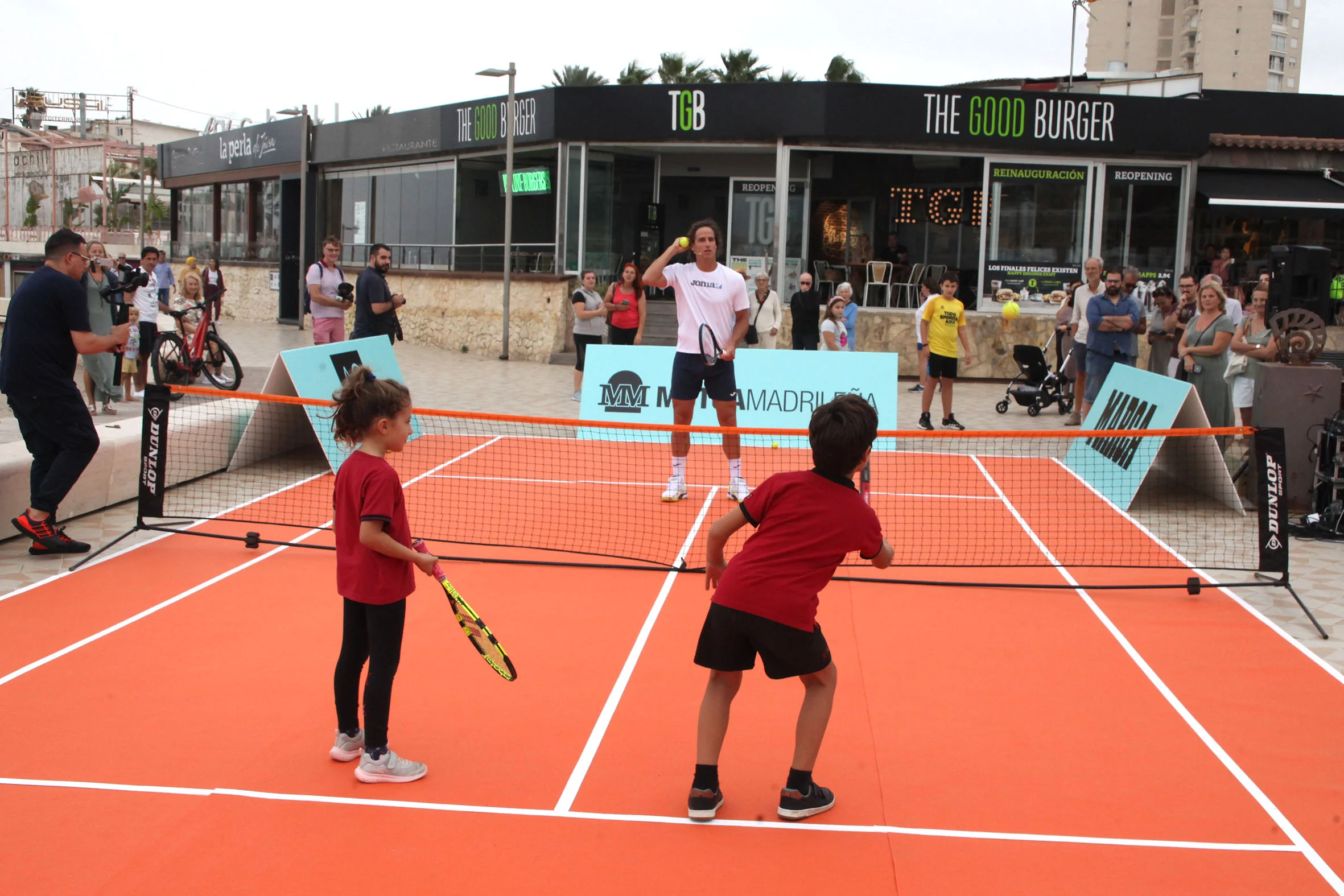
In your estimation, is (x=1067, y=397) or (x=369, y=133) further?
(x=369, y=133)

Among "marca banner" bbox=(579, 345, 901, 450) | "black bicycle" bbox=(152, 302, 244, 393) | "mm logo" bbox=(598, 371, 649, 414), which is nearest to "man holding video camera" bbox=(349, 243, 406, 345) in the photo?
"marca banner" bbox=(579, 345, 901, 450)

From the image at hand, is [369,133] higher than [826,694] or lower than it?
higher

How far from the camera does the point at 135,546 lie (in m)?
7.59

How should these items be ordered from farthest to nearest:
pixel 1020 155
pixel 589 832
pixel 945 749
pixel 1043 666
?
pixel 1020 155 < pixel 1043 666 < pixel 945 749 < pixel 589 832

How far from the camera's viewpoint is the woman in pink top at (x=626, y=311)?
615 inches

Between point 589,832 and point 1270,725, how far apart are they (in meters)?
3.14

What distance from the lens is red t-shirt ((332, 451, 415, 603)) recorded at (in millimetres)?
4074

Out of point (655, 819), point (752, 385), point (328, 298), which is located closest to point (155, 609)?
point (655, 819)

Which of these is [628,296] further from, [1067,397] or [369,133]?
[369,133]

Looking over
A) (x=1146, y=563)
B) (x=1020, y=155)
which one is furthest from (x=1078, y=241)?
(x=1146, y=563)

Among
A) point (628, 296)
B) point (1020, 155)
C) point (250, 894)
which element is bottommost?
point (250, 894)

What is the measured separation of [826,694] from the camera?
3.94m

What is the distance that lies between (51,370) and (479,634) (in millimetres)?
4486

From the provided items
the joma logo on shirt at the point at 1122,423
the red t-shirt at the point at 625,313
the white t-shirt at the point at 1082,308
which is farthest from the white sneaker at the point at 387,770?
the red t-shirt at the point at 625,313
